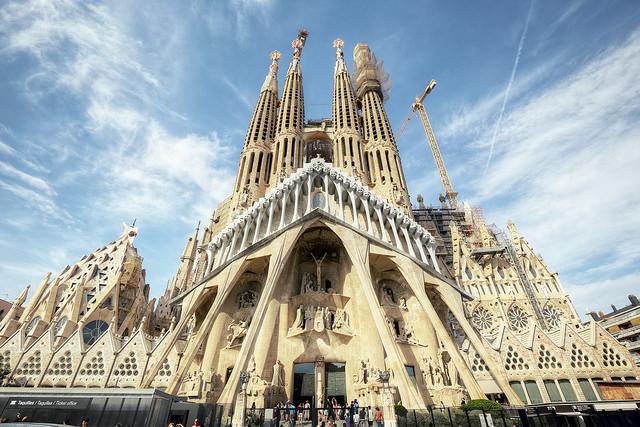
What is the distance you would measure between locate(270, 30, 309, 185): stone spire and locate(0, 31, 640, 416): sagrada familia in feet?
5.09

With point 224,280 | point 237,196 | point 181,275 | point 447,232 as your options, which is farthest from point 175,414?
point 447,232

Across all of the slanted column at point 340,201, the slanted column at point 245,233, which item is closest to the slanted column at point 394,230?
the slanted column at point 340,201

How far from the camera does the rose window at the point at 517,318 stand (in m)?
26.9

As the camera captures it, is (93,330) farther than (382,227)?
Yes

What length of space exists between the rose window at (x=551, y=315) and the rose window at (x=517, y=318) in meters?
1.73

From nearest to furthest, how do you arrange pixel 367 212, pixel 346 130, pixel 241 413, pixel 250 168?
1. pixel 241 413
2. pixel 367 212
3. pixel 250 168
4. pixel 346 130

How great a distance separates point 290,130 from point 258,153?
4.53 meters

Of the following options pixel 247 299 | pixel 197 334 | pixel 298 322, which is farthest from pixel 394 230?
pixel 197 334

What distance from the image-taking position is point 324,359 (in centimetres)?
1848

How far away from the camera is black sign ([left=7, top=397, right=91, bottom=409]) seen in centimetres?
941

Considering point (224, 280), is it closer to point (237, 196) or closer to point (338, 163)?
point (237, 196)

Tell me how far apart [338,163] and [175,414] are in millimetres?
25731

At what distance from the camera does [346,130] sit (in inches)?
1345

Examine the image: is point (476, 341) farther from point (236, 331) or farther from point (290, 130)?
point (290, 130)
